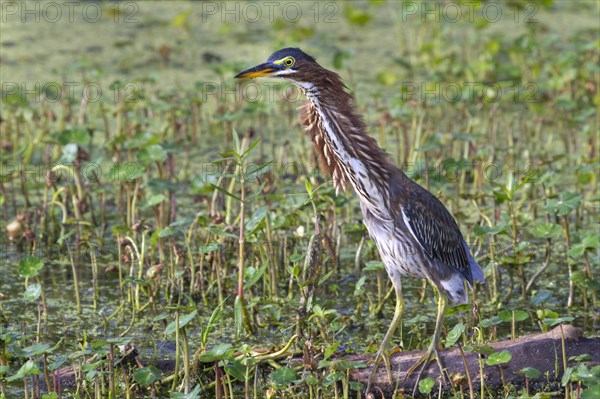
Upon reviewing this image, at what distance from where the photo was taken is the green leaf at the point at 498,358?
4.07m

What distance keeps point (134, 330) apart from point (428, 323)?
4.57ft

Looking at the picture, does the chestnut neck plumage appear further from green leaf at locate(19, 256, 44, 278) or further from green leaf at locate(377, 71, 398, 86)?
green leaf at locate(377, 71, 398, 86)

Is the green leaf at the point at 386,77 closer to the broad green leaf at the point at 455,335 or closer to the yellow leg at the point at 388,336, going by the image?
the yellow leg at the point at 388,336

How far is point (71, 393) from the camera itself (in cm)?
450

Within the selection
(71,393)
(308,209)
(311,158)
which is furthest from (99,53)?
(71,393)

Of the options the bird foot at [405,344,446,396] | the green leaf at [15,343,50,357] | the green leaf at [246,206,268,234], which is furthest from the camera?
the green leaf at [246,206,268,234]

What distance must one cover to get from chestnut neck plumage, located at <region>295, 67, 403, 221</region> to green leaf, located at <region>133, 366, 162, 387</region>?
115 cm

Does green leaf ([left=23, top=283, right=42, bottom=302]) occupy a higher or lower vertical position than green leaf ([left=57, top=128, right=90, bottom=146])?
lower

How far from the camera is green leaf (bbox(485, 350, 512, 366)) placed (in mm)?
4074

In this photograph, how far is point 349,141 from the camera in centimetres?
462

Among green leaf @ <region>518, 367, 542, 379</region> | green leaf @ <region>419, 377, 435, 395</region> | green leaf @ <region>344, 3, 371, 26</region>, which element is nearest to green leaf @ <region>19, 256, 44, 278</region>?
green leaf @ <region>419, 377, 435, 395</region>

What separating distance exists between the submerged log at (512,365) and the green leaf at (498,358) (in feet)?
0.98

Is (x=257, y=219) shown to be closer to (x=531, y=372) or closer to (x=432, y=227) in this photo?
(x=432, y=227)

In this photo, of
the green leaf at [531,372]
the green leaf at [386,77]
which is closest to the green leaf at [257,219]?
the green leaf at [531,372]
